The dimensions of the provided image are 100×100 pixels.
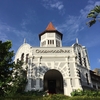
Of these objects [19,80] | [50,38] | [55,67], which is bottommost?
[19,80]

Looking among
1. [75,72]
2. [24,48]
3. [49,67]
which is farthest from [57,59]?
[24,48]

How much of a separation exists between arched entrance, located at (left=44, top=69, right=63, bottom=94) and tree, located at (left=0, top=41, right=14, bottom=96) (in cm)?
973

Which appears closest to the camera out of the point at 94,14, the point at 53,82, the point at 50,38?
the point at 94,14

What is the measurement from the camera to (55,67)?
86.4 feet

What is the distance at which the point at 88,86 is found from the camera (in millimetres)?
30297

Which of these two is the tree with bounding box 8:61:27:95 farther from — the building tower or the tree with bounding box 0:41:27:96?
the building tower

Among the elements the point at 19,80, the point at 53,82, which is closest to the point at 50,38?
the point at 53,82

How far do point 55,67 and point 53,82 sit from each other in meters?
5.62

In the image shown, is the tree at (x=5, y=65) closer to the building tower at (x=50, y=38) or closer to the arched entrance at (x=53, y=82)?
the arched entrance at (x=53, y=82)

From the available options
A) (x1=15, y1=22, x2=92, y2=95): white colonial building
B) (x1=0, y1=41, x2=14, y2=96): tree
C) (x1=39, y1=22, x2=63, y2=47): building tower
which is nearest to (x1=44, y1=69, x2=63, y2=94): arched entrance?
(x1=15, y1=22, x2=92, y2=95): white colonial building

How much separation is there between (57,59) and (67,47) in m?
3.27

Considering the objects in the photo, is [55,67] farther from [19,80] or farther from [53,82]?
[19,80]

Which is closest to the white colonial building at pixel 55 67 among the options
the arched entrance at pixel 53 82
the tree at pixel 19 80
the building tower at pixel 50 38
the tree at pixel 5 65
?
the arched entrance at pixel 53 82

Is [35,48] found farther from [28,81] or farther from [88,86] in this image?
[88,86]
